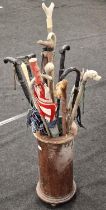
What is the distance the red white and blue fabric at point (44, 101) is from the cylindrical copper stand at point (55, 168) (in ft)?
0.52

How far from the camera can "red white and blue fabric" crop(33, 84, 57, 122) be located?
186 centimetres

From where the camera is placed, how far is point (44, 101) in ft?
6.11

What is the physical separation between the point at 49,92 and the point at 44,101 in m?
0.05

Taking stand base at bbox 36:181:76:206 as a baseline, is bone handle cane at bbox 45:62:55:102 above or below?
above

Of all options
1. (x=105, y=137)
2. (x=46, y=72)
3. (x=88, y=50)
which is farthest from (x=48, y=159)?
(x=88, y=50)

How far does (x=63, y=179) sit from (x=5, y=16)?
3858 mm

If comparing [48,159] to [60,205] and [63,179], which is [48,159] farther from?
[60,205]

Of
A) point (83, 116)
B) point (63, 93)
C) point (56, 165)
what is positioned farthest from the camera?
point (83, 116)

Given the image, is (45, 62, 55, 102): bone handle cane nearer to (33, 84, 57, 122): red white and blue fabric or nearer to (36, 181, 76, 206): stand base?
(33, 84, 57, 122): red white and blue fabric

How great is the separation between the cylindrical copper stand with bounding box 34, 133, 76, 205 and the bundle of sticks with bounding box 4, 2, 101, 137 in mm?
48

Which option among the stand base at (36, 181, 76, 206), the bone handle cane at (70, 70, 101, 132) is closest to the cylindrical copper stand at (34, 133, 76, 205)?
the stand base at (36, 181, 76, 206)

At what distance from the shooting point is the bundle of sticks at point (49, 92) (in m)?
1.84

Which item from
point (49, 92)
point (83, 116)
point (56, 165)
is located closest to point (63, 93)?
point (49, 92)

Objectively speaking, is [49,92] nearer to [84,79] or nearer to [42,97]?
[42,97]
